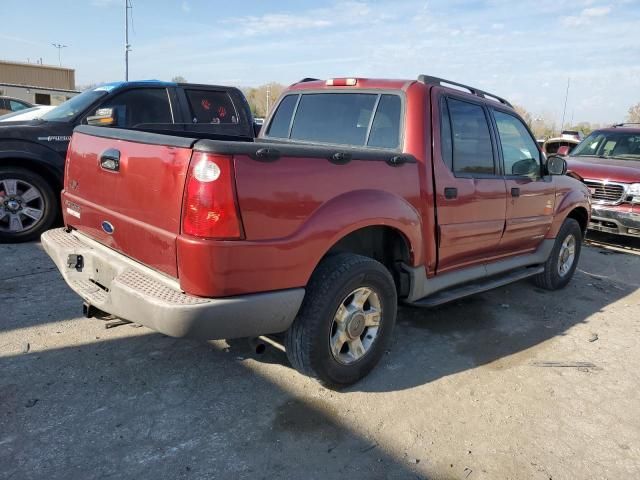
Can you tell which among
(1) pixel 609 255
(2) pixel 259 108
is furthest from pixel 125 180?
(2) pixel 259 108

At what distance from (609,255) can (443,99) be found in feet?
16.7

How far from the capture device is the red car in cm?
719

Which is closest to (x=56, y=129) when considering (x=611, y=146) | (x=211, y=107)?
(x=211, y=107)

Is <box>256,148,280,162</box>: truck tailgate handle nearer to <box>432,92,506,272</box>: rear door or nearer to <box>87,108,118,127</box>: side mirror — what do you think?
<box>432,92,506,272</box>: rear door

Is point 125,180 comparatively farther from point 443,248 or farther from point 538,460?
point 538,460

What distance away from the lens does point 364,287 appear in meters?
3.02

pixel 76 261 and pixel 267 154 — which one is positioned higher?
pixel 267 154

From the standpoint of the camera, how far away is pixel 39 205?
588 centimetres

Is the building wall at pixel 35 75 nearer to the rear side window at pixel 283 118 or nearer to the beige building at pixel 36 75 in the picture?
the beige building at pixel 36 75

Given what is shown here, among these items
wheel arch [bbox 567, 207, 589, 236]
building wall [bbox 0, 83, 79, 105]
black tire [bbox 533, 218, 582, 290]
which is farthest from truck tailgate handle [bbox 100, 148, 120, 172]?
building wall [bbox 0, 83, 79, 105]

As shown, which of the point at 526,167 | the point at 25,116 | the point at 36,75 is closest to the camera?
the point at 526,167

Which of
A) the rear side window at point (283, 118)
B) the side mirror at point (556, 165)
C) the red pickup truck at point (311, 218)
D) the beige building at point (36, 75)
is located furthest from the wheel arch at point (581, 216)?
the beige building at point (36, 75)

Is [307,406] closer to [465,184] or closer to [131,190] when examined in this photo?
[131,190]

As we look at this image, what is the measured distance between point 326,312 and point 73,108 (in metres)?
5.07
